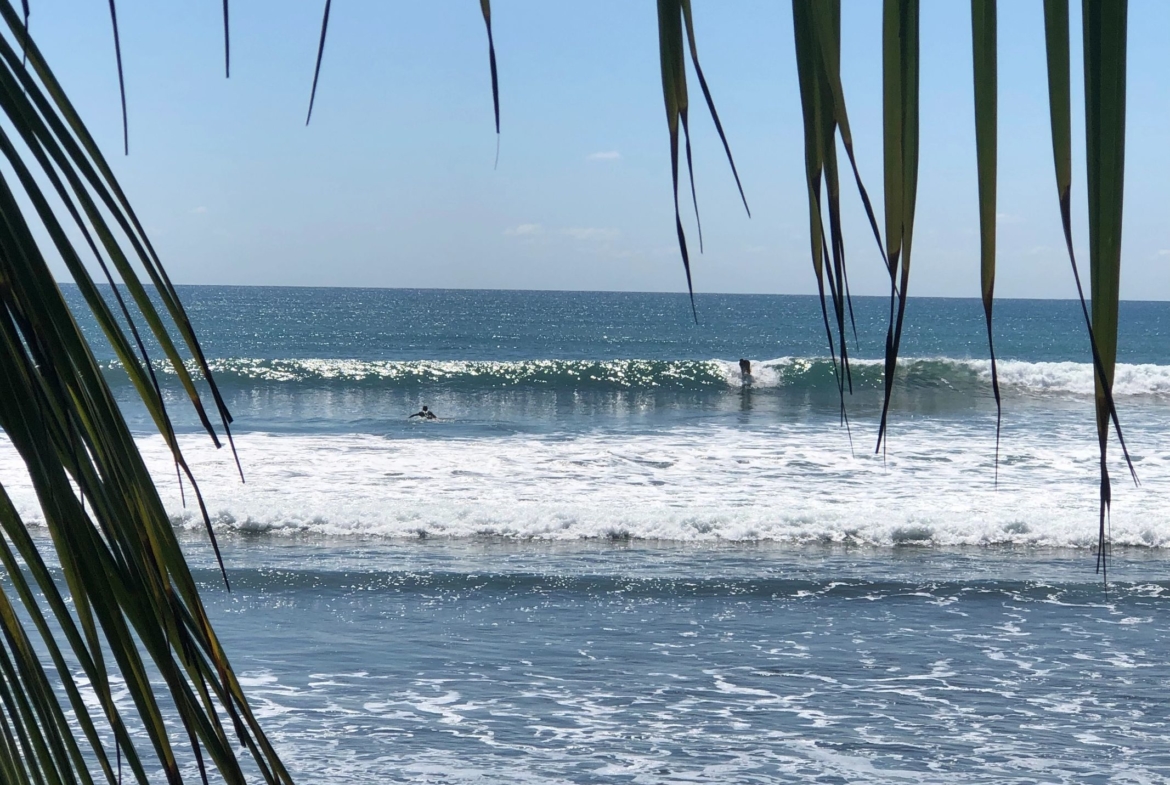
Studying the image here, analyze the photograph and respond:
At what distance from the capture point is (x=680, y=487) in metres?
11.6

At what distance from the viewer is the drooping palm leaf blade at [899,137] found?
0.93 feet

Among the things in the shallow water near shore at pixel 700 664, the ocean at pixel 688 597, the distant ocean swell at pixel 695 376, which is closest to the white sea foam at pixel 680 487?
the ocean at pixel 688 597

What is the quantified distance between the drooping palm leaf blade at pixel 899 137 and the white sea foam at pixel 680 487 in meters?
8.99

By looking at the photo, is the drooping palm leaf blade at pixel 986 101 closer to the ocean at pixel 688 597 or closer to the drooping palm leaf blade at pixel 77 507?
the ocean at pixel 688 597

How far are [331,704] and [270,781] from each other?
499 centimetres

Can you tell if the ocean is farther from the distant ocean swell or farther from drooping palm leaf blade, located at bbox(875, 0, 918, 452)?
the distant ocean swell

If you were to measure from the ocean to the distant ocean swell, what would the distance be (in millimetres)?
6123

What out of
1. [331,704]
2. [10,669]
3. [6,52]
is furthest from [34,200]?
[331,704]

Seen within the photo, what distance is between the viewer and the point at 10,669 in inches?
13.2

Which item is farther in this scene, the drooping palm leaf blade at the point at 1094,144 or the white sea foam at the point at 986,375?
the white sea foam at the point at 986,375

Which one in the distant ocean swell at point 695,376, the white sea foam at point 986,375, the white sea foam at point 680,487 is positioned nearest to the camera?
the white sea foam at point 680,487

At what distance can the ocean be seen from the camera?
181 inches

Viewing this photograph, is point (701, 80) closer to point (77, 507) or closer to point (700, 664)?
point (77, 507)

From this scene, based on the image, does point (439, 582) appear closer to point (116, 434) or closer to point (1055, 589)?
point (1055, 589)
